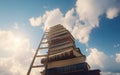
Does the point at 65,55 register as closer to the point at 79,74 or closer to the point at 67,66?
the point at 67,66

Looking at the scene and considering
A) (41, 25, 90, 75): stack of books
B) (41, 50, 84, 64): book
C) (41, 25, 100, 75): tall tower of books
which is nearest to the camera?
(41, 25, 100, 75): tall tower of books

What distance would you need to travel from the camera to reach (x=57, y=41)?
29.9 m

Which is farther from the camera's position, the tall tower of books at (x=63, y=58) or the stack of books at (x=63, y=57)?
the stack of books at (x=63, y=57)

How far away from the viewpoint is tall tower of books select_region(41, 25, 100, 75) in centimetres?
2261

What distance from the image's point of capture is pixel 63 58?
25531 millimetres

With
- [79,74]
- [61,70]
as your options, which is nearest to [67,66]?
[61,70]

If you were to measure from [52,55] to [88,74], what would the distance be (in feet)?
25.0

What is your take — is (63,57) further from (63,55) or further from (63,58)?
(63,55)

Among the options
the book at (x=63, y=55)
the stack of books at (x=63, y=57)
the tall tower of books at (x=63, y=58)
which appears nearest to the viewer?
the tall tower of books at (x=63, y=58)

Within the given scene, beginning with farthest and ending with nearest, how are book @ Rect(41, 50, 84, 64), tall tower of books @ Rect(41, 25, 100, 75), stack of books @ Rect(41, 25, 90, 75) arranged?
book @ Rect(41, 50, 84, 64), stack of books @ Rect(41, 25, 90, 75), tall tower of books @ Rect(41, 25, 100, 75)

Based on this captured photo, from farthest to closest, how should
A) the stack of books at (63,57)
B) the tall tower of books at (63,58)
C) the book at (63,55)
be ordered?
the book at (63,55) → the stack of books at (63,57) → the tall tower of books at (63,58)

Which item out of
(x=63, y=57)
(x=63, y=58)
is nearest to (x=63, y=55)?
(x=63, y=57)

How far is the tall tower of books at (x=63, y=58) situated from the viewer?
22.6 metres

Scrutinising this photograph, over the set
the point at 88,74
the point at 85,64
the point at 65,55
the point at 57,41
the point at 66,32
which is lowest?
the point at 88,74
